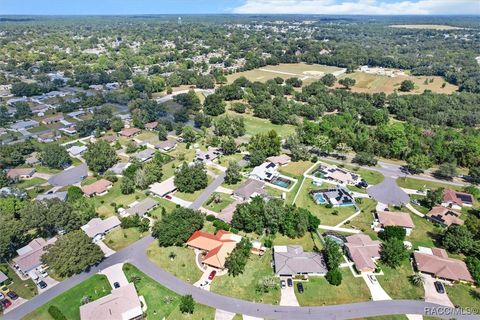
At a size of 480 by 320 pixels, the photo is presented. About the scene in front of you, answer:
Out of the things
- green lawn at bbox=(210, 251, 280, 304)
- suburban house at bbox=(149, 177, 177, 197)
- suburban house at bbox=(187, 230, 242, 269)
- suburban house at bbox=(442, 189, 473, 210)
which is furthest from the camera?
suburban house at bbox=(149, 177, 177, 197)

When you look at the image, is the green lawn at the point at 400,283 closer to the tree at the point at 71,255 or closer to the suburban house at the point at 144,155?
the tree at the point at 71,255

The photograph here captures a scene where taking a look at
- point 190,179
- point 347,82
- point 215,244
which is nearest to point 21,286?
point 215,244

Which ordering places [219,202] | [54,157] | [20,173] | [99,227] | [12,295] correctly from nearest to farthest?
[12,295]
[99,227]
[219,202]
[20,173]
[54,157]

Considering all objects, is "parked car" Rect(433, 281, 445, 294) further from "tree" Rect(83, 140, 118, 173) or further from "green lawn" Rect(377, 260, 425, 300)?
"tree" Rect(83, 140, 118, 173)

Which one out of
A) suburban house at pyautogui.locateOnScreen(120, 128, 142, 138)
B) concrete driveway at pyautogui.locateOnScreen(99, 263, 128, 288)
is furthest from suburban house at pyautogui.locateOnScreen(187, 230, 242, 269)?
suburban house at pyautogui.locateOnScreen(120, 128, 142, 138)

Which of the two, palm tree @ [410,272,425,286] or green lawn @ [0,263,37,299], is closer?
green lawn @ [0,263,37,299]

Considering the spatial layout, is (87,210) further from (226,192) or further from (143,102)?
(143,102)

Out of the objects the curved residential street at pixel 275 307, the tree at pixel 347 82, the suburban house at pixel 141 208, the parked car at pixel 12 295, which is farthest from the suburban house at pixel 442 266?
the tree at pixel 347 82

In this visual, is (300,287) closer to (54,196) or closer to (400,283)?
(400,283)
